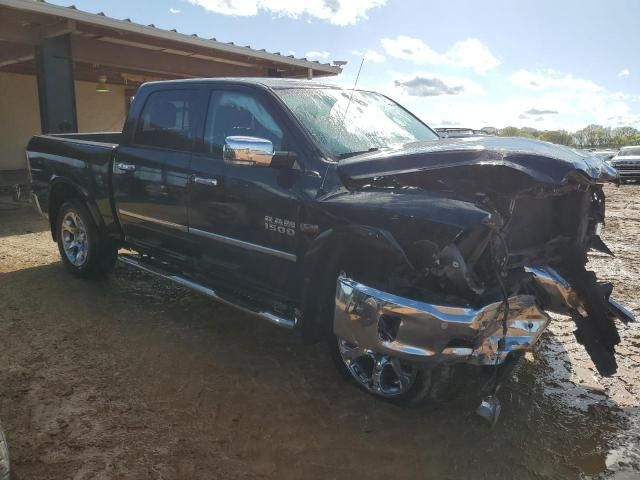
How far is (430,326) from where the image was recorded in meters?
2.58

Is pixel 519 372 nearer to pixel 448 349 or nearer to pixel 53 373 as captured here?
pixel 448 349

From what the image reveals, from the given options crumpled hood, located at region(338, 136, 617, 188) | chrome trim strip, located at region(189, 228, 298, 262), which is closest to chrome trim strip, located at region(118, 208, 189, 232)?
chrome trim strip, located at region(189, 228, 298, 262)

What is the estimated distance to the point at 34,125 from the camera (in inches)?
572

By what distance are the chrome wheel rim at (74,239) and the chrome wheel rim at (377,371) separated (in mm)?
3371

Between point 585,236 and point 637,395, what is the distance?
3.56ft

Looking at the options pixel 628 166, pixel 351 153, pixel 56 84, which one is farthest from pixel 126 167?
pixel 628 166

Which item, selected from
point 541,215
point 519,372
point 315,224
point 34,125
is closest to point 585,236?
point 541,215

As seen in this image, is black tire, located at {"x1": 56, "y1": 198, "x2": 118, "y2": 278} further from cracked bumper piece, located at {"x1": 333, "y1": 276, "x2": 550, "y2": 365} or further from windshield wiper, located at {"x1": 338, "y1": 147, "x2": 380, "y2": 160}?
cracked bumper piece, located at {"x1": 333, "y1": 276, "x2": 550, "y2": 365}

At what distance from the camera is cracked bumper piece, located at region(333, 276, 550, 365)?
2.57 metres

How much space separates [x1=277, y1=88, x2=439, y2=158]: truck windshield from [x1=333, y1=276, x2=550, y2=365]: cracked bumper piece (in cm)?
111

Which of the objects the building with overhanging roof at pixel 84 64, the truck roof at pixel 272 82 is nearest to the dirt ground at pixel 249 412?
the truck roof at pixel 272 82

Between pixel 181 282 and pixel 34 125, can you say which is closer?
pixel 181 282

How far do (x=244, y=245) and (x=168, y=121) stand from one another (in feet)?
4.88

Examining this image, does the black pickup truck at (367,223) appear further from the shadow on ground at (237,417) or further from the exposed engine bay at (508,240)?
the shadow on ground at (237,417)
